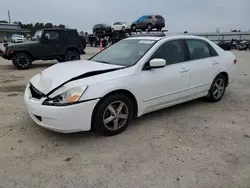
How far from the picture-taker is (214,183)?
107 inches

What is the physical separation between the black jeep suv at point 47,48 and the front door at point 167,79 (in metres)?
8.17

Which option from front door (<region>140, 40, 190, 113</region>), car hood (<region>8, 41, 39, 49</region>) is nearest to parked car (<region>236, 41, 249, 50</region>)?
car hood (<region>8, 41, 39, 49</region>)

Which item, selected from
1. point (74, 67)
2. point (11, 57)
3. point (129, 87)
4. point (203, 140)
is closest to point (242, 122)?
point (203, 140)

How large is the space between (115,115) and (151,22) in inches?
800

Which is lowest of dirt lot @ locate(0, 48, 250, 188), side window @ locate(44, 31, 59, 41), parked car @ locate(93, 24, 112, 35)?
dirt lot @ locate(0, 48, 250, 188)

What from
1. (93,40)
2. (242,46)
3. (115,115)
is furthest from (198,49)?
(93,40)

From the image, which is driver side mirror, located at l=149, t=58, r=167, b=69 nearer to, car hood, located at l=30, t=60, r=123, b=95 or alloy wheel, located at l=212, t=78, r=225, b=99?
car hood, located at l=30, t=60, r=123, b=95

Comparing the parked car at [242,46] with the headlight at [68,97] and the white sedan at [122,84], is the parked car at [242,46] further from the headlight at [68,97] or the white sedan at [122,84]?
the headlight at [68,97]

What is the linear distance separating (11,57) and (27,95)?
7817 mm

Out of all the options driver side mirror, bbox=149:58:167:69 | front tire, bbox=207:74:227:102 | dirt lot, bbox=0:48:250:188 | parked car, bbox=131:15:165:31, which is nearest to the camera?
dirt lot, bbox=0:48:250:188

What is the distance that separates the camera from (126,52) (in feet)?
14.8

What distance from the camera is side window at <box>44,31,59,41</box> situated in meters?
11.3

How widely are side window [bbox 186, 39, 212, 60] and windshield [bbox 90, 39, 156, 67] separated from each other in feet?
3.05

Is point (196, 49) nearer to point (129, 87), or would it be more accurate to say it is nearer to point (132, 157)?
point (129, 87)
